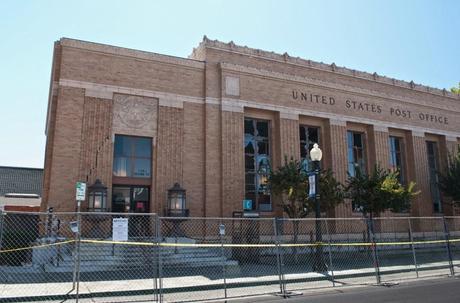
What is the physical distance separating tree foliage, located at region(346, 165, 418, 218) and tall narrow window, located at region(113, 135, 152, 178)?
10656 mm

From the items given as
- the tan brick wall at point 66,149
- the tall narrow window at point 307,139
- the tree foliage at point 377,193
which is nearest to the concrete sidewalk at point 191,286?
the tree foliage at point 377,193

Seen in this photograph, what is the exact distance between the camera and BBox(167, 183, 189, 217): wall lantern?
2080 cm

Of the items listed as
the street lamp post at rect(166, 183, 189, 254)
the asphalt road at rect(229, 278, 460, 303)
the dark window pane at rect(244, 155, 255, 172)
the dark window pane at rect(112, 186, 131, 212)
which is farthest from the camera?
the dark window pane at rect(244, 155, 255, 172)

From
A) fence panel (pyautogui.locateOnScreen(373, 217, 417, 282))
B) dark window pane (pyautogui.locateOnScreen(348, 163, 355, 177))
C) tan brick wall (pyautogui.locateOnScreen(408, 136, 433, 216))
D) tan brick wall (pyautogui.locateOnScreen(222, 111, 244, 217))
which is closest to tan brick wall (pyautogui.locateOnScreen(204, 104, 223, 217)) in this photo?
tan brick wall (pyautogui.locateOnScreen(222, 111, 244, 217))

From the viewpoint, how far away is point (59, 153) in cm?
1975

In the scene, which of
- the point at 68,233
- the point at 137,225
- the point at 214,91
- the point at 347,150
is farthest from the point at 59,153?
the point at 347,150

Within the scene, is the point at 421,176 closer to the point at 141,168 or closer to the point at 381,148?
the point at 381,148

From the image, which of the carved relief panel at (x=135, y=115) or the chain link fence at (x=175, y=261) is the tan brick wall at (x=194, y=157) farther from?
the carved relief panel at (x=135, y=115)

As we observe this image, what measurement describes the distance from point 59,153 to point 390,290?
48.5 feet

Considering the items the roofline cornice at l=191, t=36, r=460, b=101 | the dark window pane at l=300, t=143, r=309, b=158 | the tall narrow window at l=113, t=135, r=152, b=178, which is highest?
the roofline cornice at l=191, t=36, r=460, b=101

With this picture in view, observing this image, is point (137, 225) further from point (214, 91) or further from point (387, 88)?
point (387, 88)

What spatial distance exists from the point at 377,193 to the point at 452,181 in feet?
31.3

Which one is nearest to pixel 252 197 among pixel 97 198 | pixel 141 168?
pixel 141 168

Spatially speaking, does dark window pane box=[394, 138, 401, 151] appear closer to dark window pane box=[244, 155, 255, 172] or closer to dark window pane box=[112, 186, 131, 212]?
dark window pane box=[244, 155, 255, 172]
